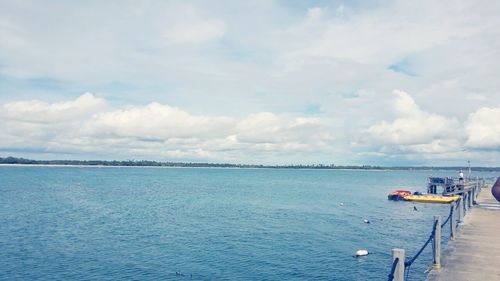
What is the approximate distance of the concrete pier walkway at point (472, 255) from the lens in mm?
22484

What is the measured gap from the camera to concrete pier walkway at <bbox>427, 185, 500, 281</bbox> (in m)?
22.5

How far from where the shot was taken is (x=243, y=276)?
33688mm

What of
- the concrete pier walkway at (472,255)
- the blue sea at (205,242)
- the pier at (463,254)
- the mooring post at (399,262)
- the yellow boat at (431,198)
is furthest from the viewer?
the yellow boat at (431,198)

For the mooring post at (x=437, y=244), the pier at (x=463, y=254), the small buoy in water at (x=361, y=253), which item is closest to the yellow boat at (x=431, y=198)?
the pier at (x=463, y=254)

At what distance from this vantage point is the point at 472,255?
1043 inches

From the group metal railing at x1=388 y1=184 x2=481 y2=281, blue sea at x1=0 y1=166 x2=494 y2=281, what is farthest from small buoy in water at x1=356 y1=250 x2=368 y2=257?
metal railing at x1=388 y1=184 x2=481 y2=281

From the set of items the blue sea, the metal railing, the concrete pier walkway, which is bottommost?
the blue sea

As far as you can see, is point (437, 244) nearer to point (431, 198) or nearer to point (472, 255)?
point (472, 255)

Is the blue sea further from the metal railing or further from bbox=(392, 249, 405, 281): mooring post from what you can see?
bbox=(392, 249, 405, 281): mooring post

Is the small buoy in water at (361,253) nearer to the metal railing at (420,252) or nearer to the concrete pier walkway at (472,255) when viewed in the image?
the concrete pier walkway at (472,255)

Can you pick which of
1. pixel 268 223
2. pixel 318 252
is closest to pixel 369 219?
pixel 268 223

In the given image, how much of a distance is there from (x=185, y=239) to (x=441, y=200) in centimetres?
6379

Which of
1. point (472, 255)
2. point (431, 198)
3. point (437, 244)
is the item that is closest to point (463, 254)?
Answer: point (472, 255)

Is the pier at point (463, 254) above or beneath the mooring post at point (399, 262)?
beneath
